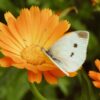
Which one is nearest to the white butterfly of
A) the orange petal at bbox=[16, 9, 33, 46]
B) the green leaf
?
the orange petal at bbox=[16, 9, 33, 46]

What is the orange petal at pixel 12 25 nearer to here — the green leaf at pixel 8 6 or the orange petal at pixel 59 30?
the orange petal at pixel 59 30

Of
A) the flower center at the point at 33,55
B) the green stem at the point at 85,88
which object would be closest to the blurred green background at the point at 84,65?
the flower center at the point at 33,55

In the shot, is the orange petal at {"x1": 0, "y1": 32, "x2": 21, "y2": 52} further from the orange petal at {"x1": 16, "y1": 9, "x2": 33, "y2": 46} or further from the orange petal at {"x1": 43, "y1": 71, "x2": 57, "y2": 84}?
the orange petal at {"x1": 43, "y1": 71, "x2": 57, "y2": 84}

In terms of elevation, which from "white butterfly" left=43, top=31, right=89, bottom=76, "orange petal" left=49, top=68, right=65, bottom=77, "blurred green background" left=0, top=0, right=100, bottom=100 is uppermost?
"white butterfly" left=43, top=31, right=89, bottom=76

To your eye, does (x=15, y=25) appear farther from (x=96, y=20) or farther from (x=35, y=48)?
(x=96, y=20)

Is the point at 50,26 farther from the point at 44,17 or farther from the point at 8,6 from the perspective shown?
the point at 8,6

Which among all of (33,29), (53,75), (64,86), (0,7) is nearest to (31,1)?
(0,7)

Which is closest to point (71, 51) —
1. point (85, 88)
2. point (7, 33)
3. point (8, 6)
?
point (85, 88)
